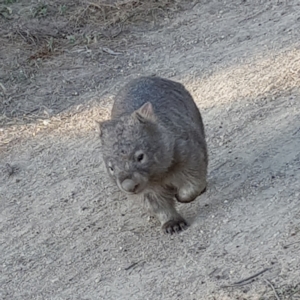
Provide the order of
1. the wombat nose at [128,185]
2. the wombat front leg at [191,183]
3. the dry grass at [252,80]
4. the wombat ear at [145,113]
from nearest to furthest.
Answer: the wombat nose at [128,185] < the wombat ear at [145,113] < the wombat front leg at [191,183] < the dry grass at [252,80]

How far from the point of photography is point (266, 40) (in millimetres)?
7590

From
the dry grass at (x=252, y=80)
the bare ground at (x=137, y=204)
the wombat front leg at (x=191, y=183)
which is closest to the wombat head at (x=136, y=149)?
the wombat front leg at (x=191, y=183)

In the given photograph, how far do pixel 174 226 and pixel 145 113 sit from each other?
76 cm

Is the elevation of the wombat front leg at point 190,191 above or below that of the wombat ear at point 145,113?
below

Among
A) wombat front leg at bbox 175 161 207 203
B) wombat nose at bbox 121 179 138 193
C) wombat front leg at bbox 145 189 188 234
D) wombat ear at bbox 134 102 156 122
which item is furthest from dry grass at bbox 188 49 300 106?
wombat nose at bbox 121 179 138 193

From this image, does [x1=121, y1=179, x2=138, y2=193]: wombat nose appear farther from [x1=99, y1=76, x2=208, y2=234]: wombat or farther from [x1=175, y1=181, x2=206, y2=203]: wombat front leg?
[x1=175, y1=181, x2=206, y2=203]: wombat front leg

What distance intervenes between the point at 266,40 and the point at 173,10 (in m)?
1.44

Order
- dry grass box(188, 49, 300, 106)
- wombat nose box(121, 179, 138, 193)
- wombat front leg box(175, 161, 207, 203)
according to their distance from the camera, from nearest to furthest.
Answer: wombat nose box(121, 179, 138, 193)
wombat front leg box(175, 161, 207, 203)
dry grass box(188, 49, 300, 106)

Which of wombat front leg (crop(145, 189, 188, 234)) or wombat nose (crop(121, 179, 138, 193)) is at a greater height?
wombat nose (crop(121, 179, 138, 193))

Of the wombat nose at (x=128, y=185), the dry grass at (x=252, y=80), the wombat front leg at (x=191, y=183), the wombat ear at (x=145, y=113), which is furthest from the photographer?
the dry grass at (x=252, y=80)

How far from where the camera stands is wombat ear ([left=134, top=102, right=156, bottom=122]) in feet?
15.9

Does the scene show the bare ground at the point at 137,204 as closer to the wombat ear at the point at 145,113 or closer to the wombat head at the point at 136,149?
the wombat head at the point at 136,149

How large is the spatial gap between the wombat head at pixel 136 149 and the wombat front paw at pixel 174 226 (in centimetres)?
37

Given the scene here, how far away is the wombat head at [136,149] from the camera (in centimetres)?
465
